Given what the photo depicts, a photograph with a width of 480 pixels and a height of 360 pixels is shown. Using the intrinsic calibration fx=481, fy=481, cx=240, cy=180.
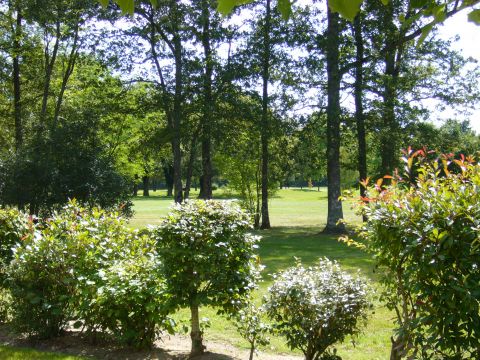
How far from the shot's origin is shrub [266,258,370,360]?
15.3 ft

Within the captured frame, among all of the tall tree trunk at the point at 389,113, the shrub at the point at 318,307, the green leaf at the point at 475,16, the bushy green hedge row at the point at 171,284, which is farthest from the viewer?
the tall tree trunk at the point at 389,113

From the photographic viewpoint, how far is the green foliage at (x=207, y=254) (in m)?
5.07

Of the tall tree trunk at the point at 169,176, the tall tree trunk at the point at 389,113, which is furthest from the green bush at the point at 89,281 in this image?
the tall tree trunk at the point at 169,176

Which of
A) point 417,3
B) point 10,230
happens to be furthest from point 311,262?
point 417,3

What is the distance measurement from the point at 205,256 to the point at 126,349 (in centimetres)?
157

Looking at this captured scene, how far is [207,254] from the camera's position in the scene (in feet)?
16.7

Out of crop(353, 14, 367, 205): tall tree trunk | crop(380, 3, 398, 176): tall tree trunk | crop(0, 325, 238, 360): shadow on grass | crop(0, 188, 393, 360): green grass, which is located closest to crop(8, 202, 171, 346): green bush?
crop(0, 325, 238, 360): shadow on grass

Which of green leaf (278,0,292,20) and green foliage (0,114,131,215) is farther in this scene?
green foliage (0,114,131,215)

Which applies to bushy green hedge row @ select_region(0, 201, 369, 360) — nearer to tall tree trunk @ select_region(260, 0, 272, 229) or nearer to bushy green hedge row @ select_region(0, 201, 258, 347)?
bushy green hedge row @ select_region(0, 201, 258, 347)

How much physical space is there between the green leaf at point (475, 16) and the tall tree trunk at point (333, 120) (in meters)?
18.3

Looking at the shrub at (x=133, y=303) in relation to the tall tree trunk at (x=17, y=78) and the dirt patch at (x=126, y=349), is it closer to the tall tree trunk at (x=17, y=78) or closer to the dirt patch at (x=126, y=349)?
the dirt patch at (x=126, y=349)

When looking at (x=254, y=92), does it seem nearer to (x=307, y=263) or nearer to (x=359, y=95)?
(x=359, y=95)

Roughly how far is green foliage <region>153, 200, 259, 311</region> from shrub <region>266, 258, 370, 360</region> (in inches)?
19.9

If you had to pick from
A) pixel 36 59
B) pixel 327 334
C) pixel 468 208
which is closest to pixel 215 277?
pixel 327 334
